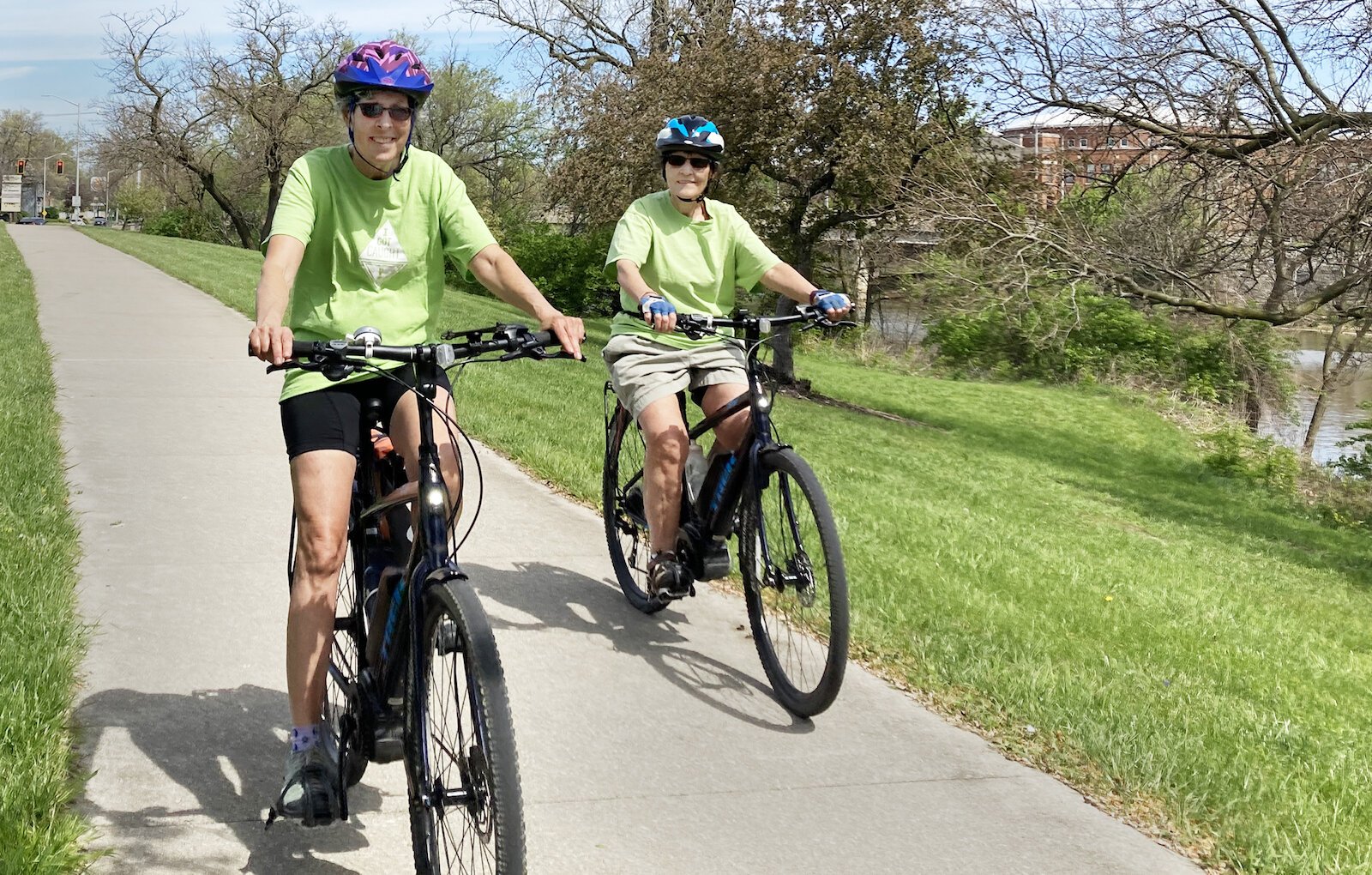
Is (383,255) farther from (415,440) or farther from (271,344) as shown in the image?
(271,344)

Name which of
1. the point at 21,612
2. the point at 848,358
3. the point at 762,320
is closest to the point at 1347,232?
the point at 762,320

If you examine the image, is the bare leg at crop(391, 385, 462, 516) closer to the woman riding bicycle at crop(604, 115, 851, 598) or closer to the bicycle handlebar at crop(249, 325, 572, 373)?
the bicycle handlebar at crop(249, 325, 572, 373)

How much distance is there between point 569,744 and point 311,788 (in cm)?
103

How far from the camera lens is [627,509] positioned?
584 cm

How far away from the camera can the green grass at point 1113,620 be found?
13.3ft

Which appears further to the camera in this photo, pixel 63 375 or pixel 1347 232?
pixel 1347 232

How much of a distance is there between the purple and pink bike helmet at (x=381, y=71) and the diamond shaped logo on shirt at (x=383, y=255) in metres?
0.36

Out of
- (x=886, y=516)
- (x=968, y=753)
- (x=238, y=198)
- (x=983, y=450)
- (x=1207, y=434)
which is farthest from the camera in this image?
(x=238, y=198)

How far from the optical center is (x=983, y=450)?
1762 centimetres

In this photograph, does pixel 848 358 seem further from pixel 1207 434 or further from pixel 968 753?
pixel 968 753

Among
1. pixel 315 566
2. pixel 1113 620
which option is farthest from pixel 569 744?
pixel 1113 620

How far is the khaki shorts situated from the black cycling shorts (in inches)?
Result: 67.7

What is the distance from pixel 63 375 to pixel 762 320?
818 cm

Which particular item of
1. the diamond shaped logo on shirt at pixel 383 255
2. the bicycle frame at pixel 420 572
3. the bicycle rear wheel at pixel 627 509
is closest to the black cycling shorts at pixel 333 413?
the bicycle frame at pixel 420 572
